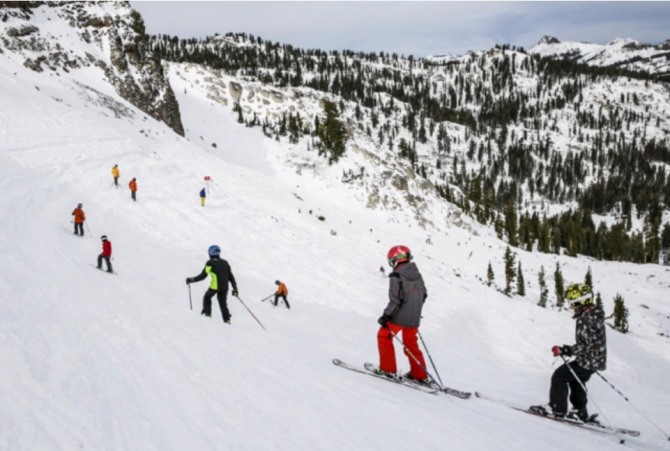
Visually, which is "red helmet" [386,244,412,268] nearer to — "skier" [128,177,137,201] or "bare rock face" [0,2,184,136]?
"skier" [128,177,137,201]

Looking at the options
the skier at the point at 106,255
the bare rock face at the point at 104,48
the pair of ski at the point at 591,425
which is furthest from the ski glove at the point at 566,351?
the bare rock face at the point at 104,48

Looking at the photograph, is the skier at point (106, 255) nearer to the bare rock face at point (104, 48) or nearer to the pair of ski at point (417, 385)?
the pair of ski at point (417, 385)

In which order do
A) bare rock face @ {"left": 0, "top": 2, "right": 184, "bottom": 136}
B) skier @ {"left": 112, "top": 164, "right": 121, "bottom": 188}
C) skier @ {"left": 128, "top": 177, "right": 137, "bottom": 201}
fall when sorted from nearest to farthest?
skier @ {"left": 128, "top": 177, "right": 137, "bottom": 201} < skier @ {"left": 112, "top": 164, "right": 121, "bottom": 188} < bare rock face @ {"left": 0, "top": 2, "right": 184, "bottom": 136}

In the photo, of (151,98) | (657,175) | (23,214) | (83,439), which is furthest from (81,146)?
(657,175)

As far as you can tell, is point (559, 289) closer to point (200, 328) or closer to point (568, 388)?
point (568, 388)

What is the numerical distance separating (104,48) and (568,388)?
5962 cm

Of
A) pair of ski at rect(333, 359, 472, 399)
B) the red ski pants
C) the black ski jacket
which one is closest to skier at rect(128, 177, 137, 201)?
the black ski jacket

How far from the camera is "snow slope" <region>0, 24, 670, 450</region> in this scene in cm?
480

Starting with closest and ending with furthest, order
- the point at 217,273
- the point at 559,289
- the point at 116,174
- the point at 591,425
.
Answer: the point at 591,425
the point at 217,273
the point at 116,174
the point at 559,289

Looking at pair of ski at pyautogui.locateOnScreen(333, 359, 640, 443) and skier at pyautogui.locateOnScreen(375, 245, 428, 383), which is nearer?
pair of ski at pyautogui.locateOnScreen(333, 359, 640, 443)

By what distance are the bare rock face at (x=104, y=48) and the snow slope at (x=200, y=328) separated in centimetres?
544

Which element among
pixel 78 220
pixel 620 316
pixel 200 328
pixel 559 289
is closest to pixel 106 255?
pixel 78 220

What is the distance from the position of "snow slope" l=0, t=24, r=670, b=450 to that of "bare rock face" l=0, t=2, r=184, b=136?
5.44 metres

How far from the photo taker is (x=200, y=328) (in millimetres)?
9211
